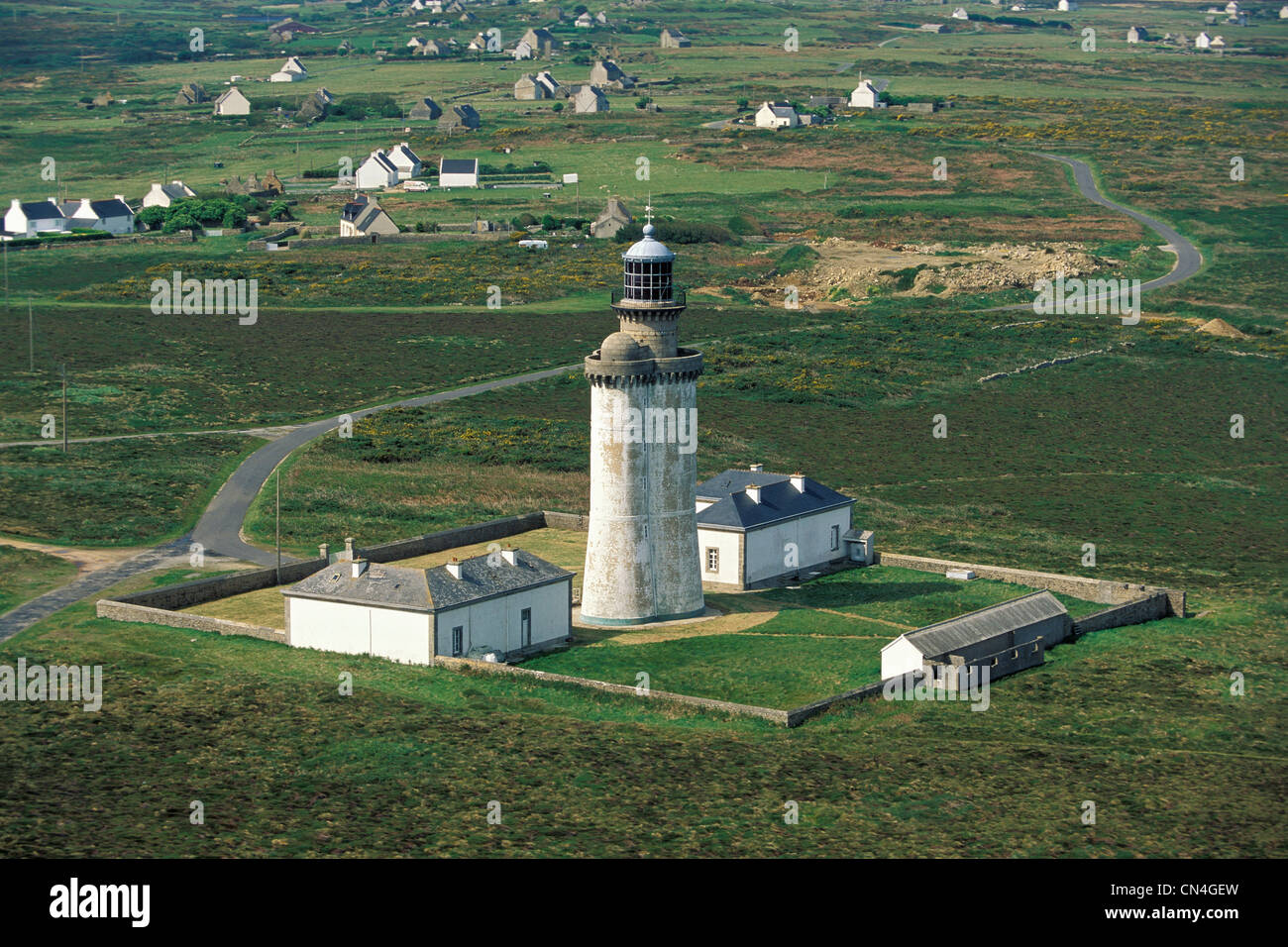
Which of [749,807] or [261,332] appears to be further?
[261,332]

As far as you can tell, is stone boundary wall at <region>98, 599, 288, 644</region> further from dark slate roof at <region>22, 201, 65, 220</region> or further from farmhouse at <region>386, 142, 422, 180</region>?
farmhouse at <region>386, 142, 422, 180</region>

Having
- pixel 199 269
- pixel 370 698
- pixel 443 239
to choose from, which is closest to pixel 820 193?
pixel 443 239

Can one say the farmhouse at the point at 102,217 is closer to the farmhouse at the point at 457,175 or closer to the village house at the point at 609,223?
the farmhouse at the point at 457,175

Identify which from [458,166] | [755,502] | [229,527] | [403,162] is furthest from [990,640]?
[403,162]

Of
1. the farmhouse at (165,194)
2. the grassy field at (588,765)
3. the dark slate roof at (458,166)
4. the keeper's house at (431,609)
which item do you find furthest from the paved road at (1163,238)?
the grassy field at (588,765)
